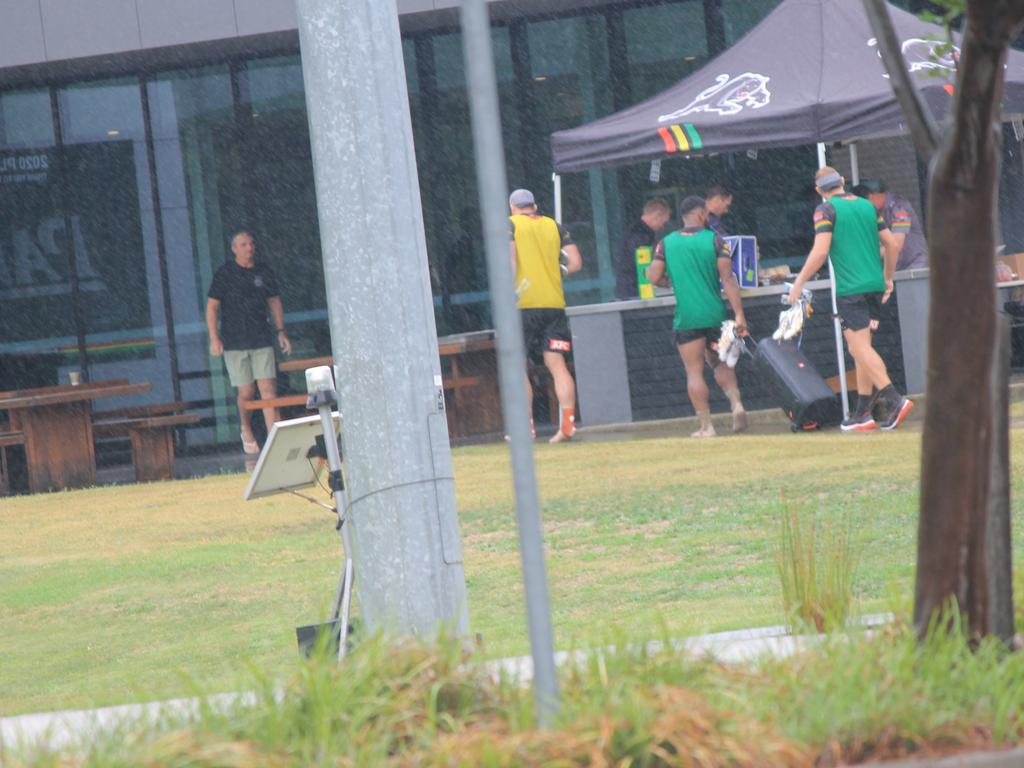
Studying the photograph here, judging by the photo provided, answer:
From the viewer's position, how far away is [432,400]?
18.6 feet

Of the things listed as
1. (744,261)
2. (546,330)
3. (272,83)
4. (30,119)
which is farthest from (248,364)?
(744,261)

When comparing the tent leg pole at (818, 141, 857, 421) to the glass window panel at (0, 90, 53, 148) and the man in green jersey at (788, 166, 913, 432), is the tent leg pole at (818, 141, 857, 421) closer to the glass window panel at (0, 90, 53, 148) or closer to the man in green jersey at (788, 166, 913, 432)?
the man in green jersey at (788, 166, 913, 432)

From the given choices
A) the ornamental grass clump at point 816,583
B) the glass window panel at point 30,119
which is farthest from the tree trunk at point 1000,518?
the glass window panel at point 30,119

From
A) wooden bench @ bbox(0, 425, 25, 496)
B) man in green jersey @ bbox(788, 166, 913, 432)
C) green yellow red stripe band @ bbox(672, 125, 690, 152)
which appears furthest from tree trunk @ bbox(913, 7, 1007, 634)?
wooden bench @ bbox(0, 425, 25, 496)

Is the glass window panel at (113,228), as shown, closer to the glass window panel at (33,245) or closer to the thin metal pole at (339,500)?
the glass window panel at (33,245)

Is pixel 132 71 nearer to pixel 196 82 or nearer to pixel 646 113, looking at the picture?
pixel 196 82

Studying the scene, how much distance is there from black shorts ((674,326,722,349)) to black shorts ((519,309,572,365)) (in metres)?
1.00

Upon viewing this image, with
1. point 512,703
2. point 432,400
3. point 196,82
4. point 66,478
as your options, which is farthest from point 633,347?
point 512,703

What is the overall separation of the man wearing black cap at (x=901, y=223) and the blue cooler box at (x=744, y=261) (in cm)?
116

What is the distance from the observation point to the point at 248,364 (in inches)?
688

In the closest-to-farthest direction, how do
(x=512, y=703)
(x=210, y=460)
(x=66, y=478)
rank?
(x=512, y=703) → (x=66, y=478) → (x=210, y=460)

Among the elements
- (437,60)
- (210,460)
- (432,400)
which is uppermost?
(437,60)

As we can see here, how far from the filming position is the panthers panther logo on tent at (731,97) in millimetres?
14227

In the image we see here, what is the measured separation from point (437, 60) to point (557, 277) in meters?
6.82
